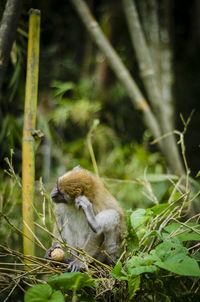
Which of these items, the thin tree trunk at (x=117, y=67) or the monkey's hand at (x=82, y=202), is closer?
the monkey's hand at (x=82, y=202)

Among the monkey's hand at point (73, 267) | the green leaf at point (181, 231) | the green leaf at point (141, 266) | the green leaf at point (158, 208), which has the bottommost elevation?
the monkey's hand at point (73, 267)

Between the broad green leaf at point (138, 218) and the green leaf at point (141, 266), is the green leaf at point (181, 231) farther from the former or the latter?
the green leaf at point (141, 266)

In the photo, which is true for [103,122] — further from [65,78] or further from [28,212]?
[28,212]

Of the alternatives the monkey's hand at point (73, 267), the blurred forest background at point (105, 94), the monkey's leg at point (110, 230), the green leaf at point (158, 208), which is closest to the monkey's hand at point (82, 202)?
the monkey's leg at point (110, 230)

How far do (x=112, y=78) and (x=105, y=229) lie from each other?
4449mm

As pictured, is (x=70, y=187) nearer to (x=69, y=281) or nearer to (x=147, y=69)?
(x=69, y=281)

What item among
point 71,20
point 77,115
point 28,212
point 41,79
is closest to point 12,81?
point 28,212

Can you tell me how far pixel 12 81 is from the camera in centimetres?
215

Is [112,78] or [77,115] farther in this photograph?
[112,78]

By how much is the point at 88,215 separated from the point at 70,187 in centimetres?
23

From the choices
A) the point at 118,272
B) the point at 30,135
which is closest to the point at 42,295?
the point at 118,272

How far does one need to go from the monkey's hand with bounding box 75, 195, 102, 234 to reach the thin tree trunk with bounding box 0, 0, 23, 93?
86 centimetres

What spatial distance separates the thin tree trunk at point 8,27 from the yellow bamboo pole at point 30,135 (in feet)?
0.40

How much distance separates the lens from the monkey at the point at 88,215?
1793 mm
